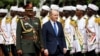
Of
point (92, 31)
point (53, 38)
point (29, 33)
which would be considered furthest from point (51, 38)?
point (92, 31)

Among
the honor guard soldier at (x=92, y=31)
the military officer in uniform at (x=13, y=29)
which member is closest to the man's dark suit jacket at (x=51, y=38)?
the honor guard soldier at (x=92, y=31)

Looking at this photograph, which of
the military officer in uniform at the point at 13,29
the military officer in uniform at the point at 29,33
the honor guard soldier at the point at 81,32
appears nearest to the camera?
the military officer in uniform at the point at 29,33

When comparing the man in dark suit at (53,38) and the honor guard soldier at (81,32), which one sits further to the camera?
the honor guard soldier at (81,32)

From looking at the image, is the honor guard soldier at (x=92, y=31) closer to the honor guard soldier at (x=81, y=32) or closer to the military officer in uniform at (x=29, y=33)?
the honor guard soldier at (x=81, y=32)

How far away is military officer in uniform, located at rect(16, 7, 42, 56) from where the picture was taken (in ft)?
47.5

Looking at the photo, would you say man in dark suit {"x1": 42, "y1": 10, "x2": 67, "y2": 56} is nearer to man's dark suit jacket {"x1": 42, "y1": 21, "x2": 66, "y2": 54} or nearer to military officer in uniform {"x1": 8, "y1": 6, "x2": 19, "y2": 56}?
man's dark suit jacket {"x1": 42, "y1": 21, "x2": 66, "y2": 54}

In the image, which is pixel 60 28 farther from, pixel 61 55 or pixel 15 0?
pixel 15 0

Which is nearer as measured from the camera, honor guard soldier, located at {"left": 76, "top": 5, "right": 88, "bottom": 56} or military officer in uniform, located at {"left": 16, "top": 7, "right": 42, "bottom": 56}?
military officer in uniform, located at {"left": 16, "top": 7, "right": 42, "bottom": 56}

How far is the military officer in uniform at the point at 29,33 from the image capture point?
14.5 metres

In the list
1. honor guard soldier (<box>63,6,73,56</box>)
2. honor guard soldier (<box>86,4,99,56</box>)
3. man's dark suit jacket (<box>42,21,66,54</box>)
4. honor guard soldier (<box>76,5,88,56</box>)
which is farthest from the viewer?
honor guard soldier (<box>63,6,73,56</box>)

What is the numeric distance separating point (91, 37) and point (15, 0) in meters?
11.8

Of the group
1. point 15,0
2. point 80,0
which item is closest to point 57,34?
point 80,0

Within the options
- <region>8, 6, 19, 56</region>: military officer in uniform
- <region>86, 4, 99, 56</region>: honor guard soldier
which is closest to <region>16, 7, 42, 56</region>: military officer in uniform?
<region>86, 4, 99, 56</region>: honor guard soldier

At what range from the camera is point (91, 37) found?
17578 mm
